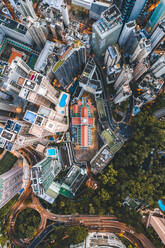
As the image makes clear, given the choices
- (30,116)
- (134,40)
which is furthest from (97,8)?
(30,116)

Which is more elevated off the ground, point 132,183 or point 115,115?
point 115,115

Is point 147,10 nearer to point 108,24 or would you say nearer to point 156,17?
point 156,17

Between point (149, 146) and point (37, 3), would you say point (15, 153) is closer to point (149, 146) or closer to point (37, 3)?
point (149, 146)

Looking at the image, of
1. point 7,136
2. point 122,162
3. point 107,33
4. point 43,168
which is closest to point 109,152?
point 122,162

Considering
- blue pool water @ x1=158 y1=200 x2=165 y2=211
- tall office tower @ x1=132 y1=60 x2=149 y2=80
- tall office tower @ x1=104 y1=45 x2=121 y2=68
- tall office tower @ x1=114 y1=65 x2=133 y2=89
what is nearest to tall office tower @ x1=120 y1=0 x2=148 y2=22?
tall office tower @ x1=104 y1=45 x2=121 y2=68

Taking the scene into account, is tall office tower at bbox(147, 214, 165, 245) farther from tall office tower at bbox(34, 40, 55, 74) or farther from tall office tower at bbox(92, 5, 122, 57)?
tall office tower at bbox(34, 40, 55, 74)
